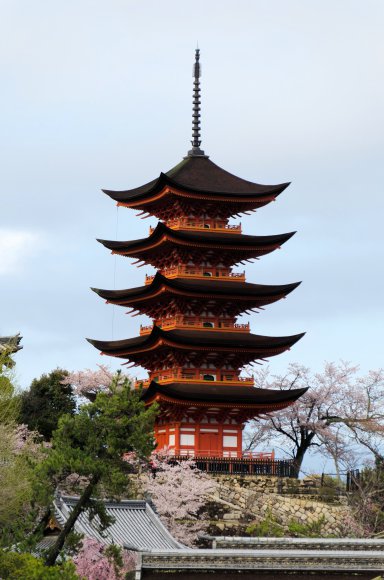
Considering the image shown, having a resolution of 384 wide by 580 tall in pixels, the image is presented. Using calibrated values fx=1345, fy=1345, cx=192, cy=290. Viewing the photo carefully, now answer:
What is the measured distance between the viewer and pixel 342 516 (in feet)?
180

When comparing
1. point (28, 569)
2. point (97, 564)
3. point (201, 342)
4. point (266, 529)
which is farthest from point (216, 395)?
point (28, 569)

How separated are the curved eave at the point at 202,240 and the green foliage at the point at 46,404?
800cm

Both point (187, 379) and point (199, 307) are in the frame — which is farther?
point (199, 307)

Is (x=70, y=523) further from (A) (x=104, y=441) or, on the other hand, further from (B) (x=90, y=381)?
(B) (x=90, y=381)

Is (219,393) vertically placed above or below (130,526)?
above

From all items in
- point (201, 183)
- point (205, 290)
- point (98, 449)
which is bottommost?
point (98, 449)

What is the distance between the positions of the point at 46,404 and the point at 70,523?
31354 mm

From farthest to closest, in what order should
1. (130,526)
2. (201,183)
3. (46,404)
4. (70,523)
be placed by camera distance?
1. (46,404)
2. (201,183)
3. (130,526)
4. (70,523)

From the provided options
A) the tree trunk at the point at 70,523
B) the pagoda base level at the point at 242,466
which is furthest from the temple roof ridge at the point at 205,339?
the tree trunk at the point at 70,523

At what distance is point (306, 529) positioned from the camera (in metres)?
50.9

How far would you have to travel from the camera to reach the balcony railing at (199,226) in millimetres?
63469

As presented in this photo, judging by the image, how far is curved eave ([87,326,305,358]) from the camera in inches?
2368

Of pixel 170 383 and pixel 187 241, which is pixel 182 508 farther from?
pixel 187 241

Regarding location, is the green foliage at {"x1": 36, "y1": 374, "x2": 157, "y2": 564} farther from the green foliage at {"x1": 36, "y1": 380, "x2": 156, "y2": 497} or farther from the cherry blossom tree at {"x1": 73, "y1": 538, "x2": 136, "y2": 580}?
the cherry blossom tree at {"x1": 73, "y1": 538, "x2": 136, "y2": 580}
